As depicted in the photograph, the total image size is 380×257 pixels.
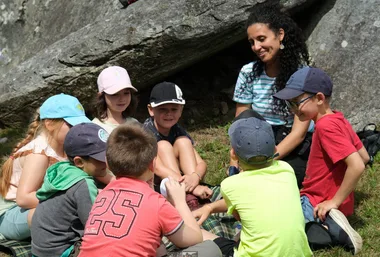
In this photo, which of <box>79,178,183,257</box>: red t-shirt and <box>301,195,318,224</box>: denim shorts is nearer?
<box>79,178,183,257</box>: red t-shirt

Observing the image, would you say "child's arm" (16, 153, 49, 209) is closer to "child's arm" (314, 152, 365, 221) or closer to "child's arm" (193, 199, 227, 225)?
"child's arm" (193, 199, 227, 225)

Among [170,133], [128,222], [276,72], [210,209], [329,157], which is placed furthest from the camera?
[276,72]

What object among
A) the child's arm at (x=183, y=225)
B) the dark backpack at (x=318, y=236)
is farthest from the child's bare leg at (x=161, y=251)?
the dark backpack at (x=318, y=236)

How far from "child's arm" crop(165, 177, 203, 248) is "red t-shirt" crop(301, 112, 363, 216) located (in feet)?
3.70

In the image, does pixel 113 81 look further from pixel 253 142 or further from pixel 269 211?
pixel 269 211

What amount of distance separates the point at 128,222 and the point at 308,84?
5.85 ft

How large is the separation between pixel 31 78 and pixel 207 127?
202 centimetres

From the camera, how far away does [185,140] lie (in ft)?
16.1

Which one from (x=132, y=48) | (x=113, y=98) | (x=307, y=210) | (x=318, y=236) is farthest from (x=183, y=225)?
(x=132, y=48)

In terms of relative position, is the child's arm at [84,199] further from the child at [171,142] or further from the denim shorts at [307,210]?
the denim shorts at [307,210]

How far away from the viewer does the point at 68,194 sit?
11.4ft

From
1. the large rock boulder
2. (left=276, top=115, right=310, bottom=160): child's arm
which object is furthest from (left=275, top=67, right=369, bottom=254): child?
the large rock boulder

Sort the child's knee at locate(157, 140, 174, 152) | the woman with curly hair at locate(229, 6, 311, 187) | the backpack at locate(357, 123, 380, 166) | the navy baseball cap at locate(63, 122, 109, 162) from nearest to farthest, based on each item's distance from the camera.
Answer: the navy baseball cap at locate(63, 122, 109, 162)
the child's knee at locate(157, 140, 174, 152)
the woman with curly hair at locate(229, 6, 311, 187)
the backpack at locate(357, 123, 380, 166)

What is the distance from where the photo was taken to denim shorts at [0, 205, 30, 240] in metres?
4.07
